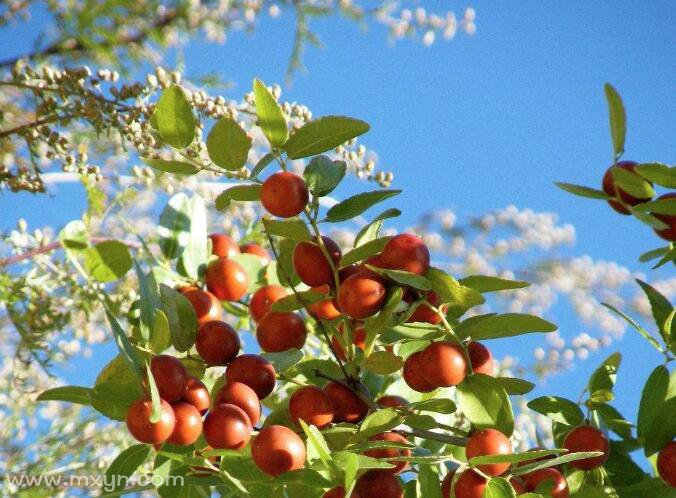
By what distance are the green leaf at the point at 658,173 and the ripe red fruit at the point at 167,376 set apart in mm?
459

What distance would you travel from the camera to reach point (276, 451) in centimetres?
72

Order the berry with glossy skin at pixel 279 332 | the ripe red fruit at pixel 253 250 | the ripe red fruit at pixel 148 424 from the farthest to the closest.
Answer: the ripe red fruit at pixel 253 250 < the berry with glossy skin at pixel 279 332 < the ripe red fruit at pixel 148 424

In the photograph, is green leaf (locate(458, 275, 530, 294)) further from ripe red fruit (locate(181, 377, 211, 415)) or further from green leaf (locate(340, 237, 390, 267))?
ripe red fruit (locate(181, 377, 211, 415))

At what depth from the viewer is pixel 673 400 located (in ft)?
2.79

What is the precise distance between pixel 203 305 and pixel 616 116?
49cm

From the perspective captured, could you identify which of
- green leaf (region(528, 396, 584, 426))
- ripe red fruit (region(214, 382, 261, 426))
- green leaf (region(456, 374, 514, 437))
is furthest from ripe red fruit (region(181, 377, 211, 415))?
green leaf (region(528, 396, 584, 426))

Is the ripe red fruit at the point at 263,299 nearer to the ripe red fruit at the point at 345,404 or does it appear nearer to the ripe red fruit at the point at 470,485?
the ripe red fruit at the point at 345,404

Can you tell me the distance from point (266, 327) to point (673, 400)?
417 millimetres

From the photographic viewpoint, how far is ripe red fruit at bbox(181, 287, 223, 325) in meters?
0.98

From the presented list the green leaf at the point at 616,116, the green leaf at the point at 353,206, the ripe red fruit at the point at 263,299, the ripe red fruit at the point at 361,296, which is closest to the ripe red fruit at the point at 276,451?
the ripe red fruit at the point at 361,296

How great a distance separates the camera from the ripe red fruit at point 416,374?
0.79m

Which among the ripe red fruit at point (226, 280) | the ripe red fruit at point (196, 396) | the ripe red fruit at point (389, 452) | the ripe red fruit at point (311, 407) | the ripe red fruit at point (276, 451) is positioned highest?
the ripe red fruit at point (226, 280)

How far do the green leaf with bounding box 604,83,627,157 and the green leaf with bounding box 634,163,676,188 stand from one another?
79 mm

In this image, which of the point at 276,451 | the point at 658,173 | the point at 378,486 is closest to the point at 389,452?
the point at 378,486
